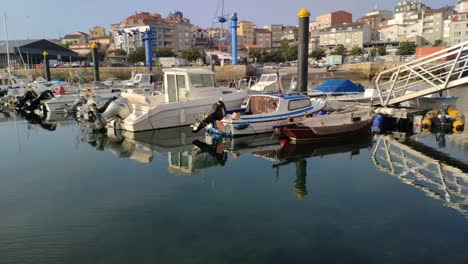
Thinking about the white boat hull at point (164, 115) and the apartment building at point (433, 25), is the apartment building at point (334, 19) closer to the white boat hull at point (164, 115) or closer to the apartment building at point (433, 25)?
the apartment building at point (433, 25)

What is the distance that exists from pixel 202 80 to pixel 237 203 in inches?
406

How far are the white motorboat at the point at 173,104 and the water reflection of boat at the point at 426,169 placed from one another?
7770 millimetres

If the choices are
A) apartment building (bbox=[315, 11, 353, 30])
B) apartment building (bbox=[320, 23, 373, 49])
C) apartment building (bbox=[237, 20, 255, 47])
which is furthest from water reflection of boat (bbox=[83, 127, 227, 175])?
apartment building (bbox=[315, 11, 353, 30])

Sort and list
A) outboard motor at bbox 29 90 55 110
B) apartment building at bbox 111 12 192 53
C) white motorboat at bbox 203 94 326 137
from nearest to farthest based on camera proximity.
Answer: white motorboat at bbox 203 94 326 137
outboard motor at bbox 29 90 55 110
apartment building at bbox 111 12 192 53

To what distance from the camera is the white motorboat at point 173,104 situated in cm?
1623

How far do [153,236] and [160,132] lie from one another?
1006cm

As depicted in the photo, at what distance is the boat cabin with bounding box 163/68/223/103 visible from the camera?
17078 mm

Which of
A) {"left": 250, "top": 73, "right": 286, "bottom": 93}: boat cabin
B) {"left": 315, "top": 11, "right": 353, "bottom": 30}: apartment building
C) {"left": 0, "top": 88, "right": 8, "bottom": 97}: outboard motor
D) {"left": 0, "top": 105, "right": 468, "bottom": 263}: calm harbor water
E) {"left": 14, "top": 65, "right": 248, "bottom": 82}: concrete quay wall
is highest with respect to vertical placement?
{"left": 315, "top": 11, "right": 353, "bottom": 30}: apartment building

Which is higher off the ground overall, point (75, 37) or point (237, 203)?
point (75, 37)

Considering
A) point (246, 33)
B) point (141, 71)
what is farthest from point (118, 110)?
point (246, 33)

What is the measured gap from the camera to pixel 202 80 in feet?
57.1

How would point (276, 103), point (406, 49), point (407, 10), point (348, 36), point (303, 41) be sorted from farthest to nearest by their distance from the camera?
1. point (407, 10)
2. point (348, 36)
3. point (406, 49)
4. point (303, 41)
5. point (276, 103)

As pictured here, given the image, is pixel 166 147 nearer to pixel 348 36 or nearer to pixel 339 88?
pixel 339 88

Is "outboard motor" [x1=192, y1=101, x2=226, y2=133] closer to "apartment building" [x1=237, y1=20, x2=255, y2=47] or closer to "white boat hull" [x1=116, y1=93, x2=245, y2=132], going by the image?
"white boat hull" [x1=116, y1=93, x2=245, y2=132]
